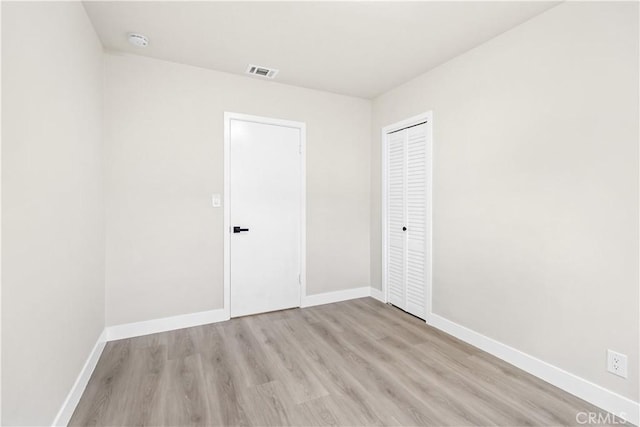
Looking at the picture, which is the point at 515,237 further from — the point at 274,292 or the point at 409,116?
the point at 274,292

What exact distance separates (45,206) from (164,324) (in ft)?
5.93

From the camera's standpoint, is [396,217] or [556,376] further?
[396,217]

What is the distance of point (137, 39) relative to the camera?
97.3 inches

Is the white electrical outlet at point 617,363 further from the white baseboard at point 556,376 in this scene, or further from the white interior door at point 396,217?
the white interior door at point 396,217

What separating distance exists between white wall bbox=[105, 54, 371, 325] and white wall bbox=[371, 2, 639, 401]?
1642 millimetres

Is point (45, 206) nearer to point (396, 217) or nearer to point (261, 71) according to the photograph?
point (261, 71)

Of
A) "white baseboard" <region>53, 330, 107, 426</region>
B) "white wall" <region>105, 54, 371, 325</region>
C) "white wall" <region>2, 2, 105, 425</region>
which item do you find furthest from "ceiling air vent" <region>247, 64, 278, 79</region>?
"white baseboard" <region>53, 330, 107, 426</region>

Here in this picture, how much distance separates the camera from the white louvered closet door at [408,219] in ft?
10.4

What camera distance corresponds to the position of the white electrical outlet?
175 centimetres

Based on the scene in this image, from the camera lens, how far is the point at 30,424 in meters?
1.29

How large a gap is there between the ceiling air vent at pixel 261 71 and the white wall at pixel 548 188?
5.39ft

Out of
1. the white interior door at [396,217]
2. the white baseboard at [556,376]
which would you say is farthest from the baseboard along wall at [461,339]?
the white interior door at [396,217]

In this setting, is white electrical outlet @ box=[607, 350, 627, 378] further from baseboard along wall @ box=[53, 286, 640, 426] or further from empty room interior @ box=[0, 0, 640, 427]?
baseboard along wall @ box=[53, 286, 640, 426]
